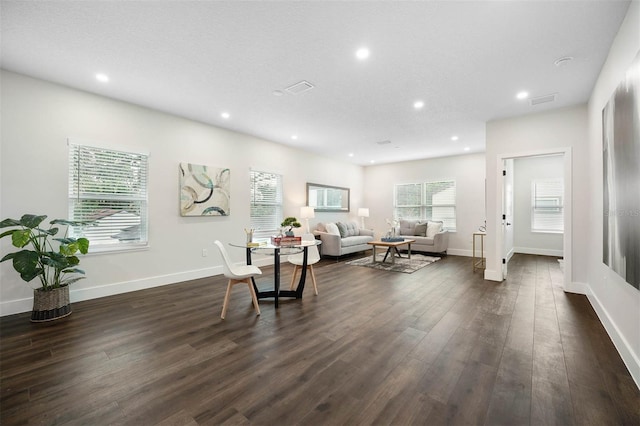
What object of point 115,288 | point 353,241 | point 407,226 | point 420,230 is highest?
point 407,226

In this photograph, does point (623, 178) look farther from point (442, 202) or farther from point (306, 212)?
point (442, 202)

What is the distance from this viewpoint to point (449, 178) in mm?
7797

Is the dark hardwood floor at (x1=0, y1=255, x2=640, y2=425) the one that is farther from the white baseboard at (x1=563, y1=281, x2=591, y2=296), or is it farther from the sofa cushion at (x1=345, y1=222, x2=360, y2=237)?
the sofa cushion at (x1=345, y1=222, x2=360, y2=237)

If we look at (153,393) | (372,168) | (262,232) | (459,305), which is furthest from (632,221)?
(372,168)

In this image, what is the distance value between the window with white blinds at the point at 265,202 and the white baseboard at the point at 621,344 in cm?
515

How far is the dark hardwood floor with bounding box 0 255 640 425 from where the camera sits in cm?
158

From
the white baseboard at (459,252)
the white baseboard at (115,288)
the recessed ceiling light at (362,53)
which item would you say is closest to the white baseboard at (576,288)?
the white baseboard at (459,252)

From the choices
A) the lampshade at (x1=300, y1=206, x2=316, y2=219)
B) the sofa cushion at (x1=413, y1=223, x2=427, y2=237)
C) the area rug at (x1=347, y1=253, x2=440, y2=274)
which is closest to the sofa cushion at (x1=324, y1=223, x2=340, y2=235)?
the lampshade at (x1=300, y1=206, x2=316, y2=219)

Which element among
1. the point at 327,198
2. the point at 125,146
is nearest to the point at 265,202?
the point at 327,198

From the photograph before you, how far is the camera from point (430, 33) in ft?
8.14

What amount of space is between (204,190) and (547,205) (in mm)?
8469

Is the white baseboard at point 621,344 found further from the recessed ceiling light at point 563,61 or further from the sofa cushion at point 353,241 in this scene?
the sofa cushion at point 353,241

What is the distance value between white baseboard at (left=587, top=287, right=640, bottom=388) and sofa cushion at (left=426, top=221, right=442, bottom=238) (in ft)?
13.7

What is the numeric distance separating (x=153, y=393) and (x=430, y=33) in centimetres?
353
